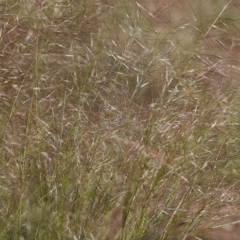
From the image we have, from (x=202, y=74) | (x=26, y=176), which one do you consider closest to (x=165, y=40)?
(x=202, y=74)

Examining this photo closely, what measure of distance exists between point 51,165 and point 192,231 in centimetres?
42

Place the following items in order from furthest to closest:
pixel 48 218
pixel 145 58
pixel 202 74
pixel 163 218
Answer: pixel 145 58 < pixel 202 74 < pixel 163 218 < pixel 48 218

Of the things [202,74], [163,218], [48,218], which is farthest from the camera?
[202,74]

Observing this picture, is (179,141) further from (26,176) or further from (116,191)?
(26,176)

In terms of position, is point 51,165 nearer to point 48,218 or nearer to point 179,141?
point 48,218

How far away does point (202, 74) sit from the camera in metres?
2.31

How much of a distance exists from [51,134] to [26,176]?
0.47 feet

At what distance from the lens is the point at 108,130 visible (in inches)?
85.5

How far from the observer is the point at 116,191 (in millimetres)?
2125

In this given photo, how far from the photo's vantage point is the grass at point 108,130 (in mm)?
2051

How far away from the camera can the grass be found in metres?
2.05

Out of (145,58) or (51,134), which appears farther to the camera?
(145,58)

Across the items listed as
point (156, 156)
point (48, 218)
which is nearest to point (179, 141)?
point (156, 156)

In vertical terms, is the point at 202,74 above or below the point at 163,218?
above
